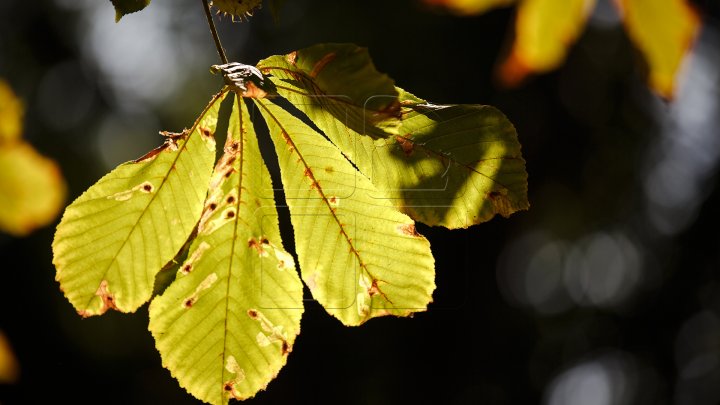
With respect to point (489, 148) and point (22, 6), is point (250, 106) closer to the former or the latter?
point (489, 148)

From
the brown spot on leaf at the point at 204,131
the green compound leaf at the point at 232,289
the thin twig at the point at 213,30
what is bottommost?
the green compound leaf at the point at 232,289

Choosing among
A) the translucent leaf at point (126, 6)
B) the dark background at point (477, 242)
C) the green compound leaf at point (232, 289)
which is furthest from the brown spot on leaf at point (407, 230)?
the dark background at point (477, 242)

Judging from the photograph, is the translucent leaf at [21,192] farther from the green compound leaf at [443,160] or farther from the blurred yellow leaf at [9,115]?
the green compound leaf at [443,160]

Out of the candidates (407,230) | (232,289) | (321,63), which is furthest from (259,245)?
(321,63)

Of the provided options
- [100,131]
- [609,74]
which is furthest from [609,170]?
[100,131]

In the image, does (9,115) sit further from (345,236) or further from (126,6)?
(345,236)
